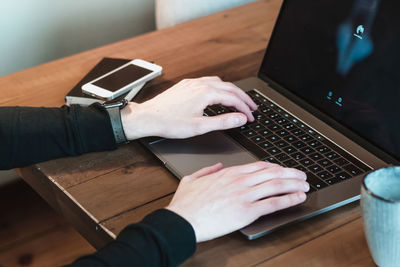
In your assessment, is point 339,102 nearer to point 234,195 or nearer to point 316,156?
point 316,156

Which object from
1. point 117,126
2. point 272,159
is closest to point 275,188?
point 272,159

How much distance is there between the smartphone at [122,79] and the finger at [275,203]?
447 millimetres

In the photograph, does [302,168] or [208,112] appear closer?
[302,168]

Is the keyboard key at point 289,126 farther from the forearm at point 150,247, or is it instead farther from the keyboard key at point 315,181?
the forearm at point 150,247

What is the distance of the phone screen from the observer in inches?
46.6

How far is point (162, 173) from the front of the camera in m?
0.99

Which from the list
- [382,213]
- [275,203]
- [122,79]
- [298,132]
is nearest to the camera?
[382,213]

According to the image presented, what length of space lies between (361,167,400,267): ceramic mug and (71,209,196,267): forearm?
242 mm

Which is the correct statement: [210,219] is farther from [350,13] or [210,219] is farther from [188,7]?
[188,7]

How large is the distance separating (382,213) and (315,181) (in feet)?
0.71

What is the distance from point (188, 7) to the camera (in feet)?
5.36

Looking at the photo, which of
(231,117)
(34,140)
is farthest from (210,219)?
(34,140)

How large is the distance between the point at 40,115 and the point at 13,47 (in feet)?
2.88

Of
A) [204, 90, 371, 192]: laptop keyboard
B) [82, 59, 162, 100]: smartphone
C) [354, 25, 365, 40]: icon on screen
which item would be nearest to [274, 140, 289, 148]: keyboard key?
[204, 90, 371, 192]: laptop keyboard
